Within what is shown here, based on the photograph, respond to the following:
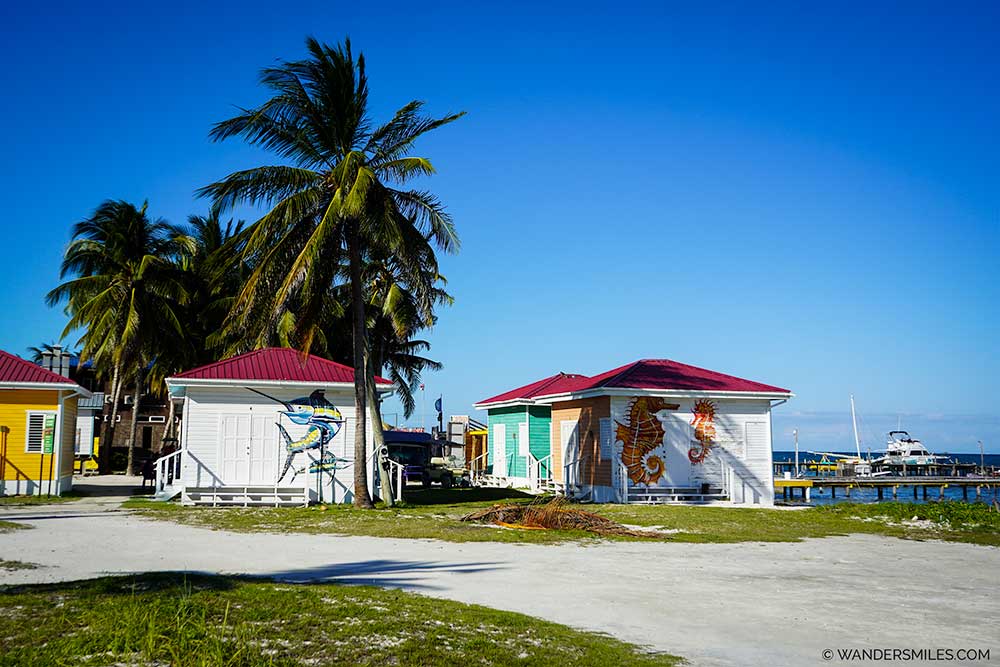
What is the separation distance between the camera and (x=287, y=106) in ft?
69.1

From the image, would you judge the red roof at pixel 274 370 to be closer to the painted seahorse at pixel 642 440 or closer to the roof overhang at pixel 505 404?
the painted seahorse at pixel 642 440

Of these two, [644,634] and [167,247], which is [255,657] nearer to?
[644,634]

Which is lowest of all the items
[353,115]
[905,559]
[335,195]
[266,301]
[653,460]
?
[905,559]

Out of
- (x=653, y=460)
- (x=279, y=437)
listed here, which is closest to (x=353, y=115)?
(x=279, y=437)

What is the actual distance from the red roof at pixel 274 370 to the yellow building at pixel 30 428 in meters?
4.37

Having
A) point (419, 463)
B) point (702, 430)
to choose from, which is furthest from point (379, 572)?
point (419, 463)

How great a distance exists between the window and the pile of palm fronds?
14179mm

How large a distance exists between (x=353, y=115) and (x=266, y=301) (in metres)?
5.40

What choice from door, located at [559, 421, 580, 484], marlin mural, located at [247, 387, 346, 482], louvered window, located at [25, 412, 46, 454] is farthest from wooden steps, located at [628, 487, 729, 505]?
louvered window, located at [25, 412, 46, 454]

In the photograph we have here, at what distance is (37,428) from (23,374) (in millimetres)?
1712

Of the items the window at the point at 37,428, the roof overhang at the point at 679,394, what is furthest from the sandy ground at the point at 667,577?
the roof overhang at the point at 679,394

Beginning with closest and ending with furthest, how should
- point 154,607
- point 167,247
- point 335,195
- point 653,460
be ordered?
point 154,607 → point 335,195 → point 653,460 → point 167,247

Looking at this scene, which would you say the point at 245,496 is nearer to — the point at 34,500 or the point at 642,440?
the point at 34,500

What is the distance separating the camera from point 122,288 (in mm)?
33750
